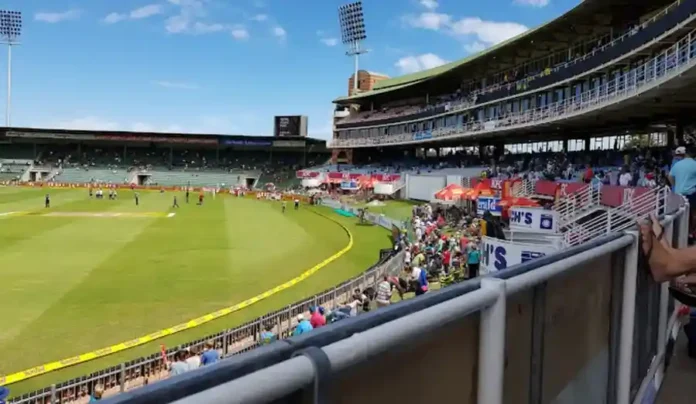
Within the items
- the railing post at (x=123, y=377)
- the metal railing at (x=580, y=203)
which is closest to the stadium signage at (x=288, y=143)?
the metal railing at (x=580, y=203)

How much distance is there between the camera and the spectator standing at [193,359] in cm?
1051

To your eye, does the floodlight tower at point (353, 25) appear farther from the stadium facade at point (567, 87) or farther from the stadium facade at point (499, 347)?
the stadium facade at point (499, 347)

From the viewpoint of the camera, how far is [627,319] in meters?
3.40

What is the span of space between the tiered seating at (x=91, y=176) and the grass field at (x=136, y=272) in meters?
51.0

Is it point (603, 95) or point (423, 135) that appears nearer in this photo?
point (603, 95)

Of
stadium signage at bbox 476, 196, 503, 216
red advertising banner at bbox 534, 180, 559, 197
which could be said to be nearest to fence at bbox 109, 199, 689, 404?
stadium signage at bbox 476, 196, 503, 216

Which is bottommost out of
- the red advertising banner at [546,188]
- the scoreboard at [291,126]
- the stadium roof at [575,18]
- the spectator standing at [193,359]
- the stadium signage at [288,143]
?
the spectator standing at [193,359]

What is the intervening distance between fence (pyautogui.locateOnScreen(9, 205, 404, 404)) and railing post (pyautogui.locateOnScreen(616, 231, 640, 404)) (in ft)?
14.4

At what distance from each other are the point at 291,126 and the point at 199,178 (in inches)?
739

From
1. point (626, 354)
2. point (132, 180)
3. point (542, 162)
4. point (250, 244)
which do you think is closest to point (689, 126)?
point (542, 162)

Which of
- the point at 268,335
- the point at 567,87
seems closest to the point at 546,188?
the point at 567,87

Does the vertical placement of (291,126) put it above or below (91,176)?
above

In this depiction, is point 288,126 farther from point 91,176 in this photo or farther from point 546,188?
point 546,188

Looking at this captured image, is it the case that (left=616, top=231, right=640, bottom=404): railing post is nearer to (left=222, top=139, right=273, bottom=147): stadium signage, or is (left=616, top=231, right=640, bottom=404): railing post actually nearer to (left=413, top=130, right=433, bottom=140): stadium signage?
(left=413, top=130, right=433, bottom=140): stadium signage
